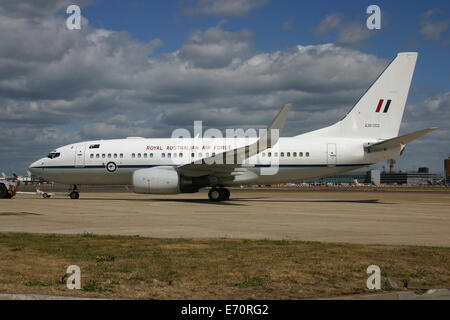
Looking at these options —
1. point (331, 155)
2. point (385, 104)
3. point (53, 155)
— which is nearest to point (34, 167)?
point (53, 155)

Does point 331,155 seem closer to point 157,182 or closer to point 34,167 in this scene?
point 157,182

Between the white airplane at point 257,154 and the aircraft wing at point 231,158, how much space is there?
59mm

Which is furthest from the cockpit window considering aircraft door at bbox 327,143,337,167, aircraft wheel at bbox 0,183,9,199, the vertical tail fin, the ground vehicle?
the vertical tail fin

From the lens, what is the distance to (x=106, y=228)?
12.2m

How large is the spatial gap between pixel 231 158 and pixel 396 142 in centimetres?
980

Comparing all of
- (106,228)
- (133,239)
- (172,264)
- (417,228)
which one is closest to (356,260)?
(172,264)

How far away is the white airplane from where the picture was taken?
24.7m

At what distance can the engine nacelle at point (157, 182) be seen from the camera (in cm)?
2439

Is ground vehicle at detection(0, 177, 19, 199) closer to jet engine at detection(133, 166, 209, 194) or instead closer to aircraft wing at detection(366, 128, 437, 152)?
jet engine at detection(133, 166, 209, 194)

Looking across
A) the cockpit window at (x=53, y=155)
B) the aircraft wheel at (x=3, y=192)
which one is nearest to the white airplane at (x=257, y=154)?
the cockpit window at (x=53, y=155)

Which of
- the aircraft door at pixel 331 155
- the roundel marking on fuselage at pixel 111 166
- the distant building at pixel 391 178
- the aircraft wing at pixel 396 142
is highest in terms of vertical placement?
the aircraft wing at pixel 396 142

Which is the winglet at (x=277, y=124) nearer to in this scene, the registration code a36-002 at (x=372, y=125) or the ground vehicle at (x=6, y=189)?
the registration code a36-002 at (x=372, y=125)

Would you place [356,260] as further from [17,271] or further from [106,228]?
[106,228]

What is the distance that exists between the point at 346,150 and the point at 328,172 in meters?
1.77
